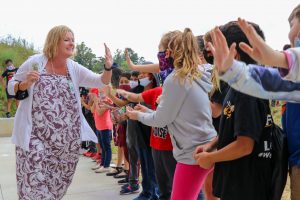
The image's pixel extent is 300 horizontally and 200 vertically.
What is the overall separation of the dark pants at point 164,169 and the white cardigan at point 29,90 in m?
0.66

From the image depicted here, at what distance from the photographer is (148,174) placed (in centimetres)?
426

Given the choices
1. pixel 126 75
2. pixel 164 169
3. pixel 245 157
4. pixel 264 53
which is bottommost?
pixel 164 169

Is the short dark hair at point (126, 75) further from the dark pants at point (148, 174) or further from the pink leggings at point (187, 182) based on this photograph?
the pink leggings at point (187, 182)

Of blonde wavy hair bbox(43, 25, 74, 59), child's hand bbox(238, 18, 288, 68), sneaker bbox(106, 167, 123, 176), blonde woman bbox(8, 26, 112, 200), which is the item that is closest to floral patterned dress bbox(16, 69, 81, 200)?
blonde woman bbox(8, 26, 112, 200)

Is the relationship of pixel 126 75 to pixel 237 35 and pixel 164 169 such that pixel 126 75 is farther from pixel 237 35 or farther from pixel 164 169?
pixel 237 35

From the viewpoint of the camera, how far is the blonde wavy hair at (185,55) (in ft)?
8.58

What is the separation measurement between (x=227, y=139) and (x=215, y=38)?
0.77m

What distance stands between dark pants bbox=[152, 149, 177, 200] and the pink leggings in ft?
1.49

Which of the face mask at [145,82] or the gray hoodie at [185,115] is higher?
the face mask at [145,82]

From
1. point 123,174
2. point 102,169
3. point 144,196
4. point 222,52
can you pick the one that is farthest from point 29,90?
point 102,169

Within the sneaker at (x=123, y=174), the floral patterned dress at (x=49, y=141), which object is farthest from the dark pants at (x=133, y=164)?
the floral patterned dress at (x=49, y=141)

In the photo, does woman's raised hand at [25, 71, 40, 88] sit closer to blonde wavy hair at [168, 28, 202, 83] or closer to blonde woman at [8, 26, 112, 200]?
blonde woman at [8, 26, 112, 200]

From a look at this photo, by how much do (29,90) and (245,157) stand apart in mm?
1994

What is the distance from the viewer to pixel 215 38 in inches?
56.1
